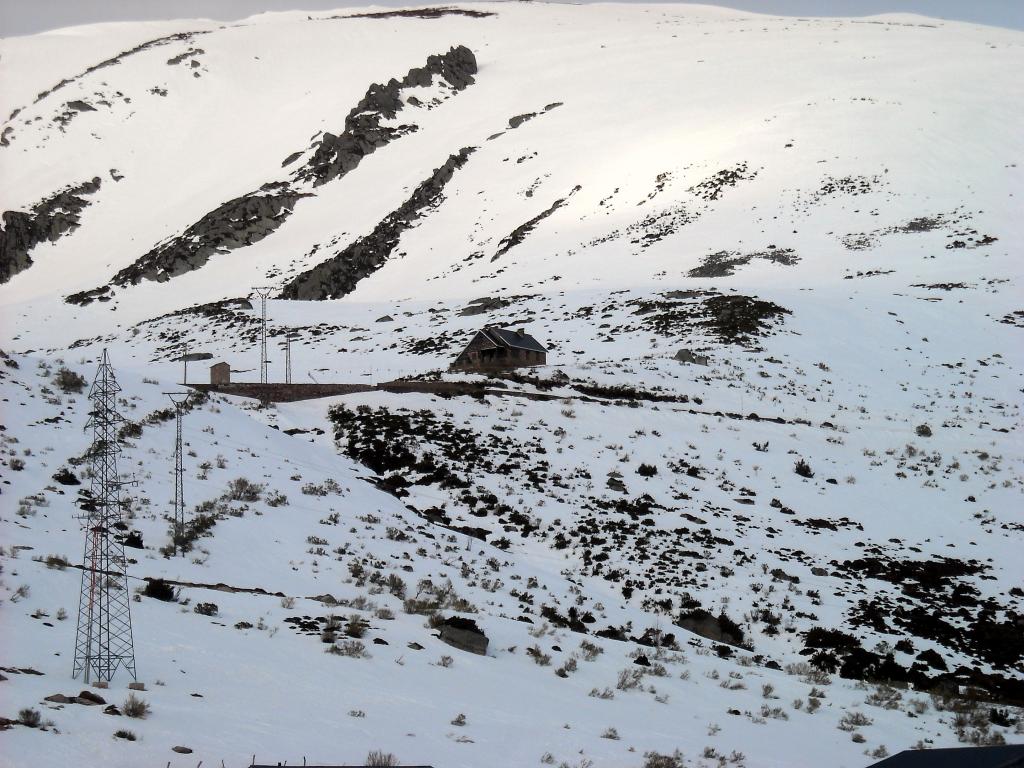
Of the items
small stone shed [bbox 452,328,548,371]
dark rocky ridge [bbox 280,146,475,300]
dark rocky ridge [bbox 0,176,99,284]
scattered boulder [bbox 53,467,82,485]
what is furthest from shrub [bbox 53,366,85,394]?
dark rocky ridge [bbox 0,176,99,284]

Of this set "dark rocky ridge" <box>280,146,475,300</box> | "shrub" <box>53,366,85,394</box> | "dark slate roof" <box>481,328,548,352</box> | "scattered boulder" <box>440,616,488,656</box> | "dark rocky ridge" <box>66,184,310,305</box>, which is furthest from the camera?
"dark rocky ridge" <box>66,184,310,305</box>

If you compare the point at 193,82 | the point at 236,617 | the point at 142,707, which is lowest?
the point at 236,617

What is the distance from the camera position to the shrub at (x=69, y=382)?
24094 millimetres

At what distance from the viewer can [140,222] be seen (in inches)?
4555

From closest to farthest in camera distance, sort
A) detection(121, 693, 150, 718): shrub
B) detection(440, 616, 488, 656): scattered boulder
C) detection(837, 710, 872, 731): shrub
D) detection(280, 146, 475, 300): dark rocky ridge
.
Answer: detection(121, 693, 150, 718): shrub
detection(837, 710, 872, 731): shrub
detection(440, 616, 488, 656): scattered boulder
detection(280, 146, 475, 300): dark rocky ridge

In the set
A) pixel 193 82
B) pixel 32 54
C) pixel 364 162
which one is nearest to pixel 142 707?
pixel 364 162

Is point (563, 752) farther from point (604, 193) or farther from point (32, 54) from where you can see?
point (32, 54)

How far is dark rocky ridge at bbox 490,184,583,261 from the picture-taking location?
8719 cm

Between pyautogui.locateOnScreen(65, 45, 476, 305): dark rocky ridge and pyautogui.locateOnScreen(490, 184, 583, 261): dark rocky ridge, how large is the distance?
35608 millimetres

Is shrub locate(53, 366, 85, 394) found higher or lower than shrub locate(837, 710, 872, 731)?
higher

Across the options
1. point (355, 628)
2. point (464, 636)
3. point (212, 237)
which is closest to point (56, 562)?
point (355, 628)

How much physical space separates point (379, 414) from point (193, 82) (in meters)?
143

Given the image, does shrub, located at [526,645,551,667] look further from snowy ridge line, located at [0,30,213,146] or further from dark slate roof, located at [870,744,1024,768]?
snowy ridge line, located at [0,30,213,146]

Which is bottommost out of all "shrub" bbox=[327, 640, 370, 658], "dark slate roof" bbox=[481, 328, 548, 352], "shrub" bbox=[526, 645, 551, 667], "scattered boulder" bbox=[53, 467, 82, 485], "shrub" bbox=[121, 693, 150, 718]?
"dark slate roof" bbox=[481, 328, 548, 352]
